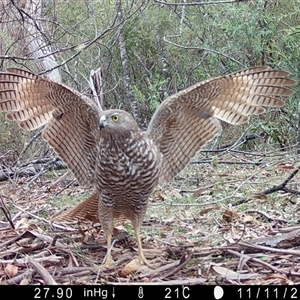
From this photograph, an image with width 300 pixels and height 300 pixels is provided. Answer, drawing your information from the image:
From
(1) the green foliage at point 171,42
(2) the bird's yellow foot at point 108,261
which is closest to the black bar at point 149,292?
(2) the bird's yellow foot at point 108,261

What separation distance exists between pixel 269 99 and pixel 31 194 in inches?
121

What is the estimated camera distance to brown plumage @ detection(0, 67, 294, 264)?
3.73 m

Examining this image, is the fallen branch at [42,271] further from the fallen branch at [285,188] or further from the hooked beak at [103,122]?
the fallen branch at [285,188]

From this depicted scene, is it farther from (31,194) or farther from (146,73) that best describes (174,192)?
(146,73)

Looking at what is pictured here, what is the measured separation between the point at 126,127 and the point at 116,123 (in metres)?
0.07

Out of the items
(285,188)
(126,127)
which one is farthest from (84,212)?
(285,188)

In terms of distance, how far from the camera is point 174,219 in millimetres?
4844

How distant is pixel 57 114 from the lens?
4098mm

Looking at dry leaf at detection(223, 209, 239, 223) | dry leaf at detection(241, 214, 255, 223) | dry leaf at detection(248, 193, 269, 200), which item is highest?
dry leaf at detection(223, 209, 239, 223)

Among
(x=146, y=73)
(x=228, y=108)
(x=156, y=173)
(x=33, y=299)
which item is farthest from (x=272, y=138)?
(x=33, y=299)

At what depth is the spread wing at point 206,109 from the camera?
4.05 meters

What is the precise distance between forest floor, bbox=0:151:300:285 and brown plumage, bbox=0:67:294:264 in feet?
0.65

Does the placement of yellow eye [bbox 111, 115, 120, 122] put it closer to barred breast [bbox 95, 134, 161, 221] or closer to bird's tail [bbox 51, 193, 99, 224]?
barred breast [bbox 95, 134, 161, 221]

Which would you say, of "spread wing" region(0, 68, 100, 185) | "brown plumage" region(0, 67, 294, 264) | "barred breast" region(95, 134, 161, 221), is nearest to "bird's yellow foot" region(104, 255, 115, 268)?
"brown plumage" region(0, 67, 294, 264)
